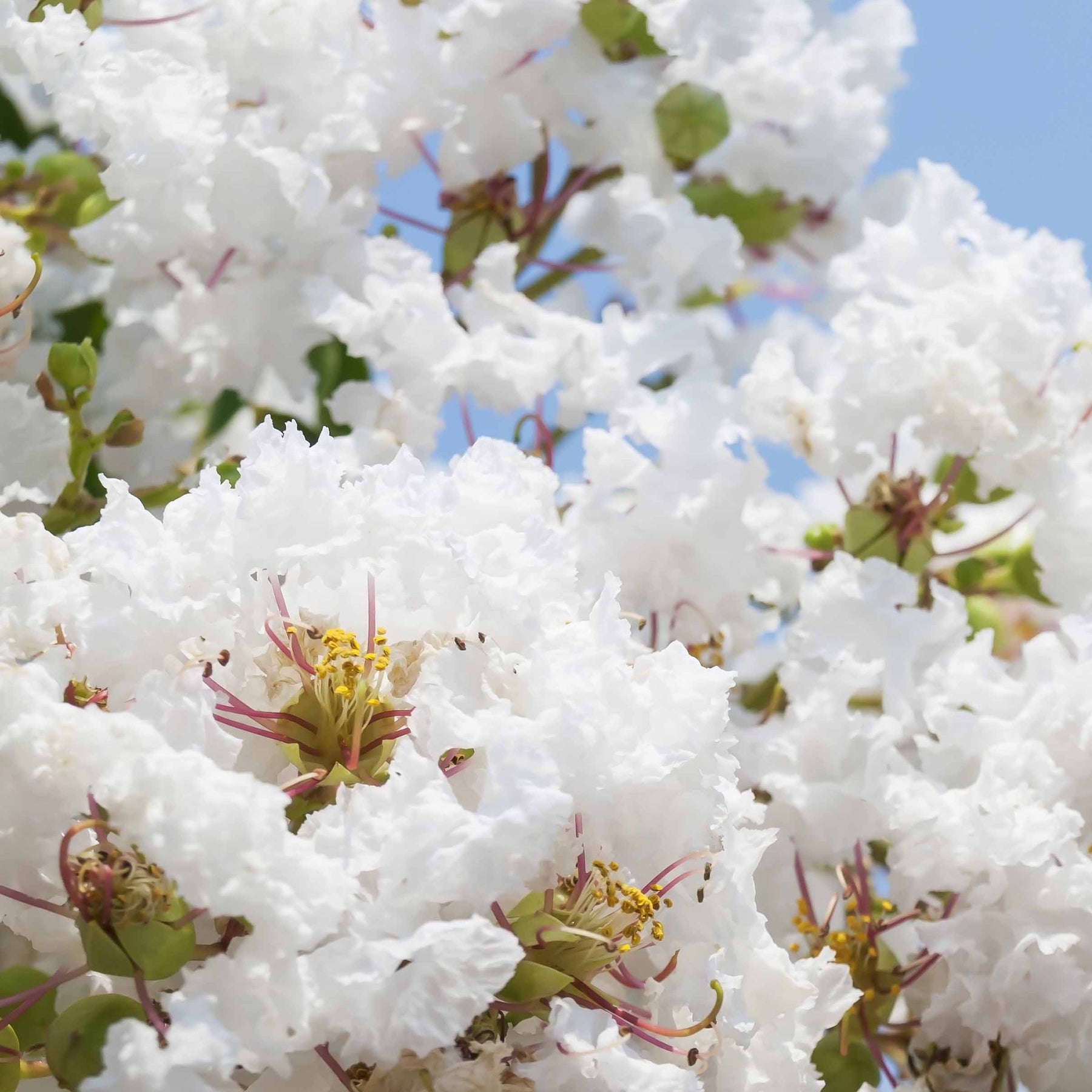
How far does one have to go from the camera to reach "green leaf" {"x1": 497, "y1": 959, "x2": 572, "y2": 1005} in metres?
0.66

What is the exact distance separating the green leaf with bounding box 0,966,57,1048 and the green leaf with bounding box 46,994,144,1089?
0.06 meters

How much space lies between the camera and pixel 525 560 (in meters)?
0.73

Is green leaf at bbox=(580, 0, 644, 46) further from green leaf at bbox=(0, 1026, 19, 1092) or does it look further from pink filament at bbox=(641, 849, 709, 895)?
green leaf at bbox=(0, 1026, 19, 1092)

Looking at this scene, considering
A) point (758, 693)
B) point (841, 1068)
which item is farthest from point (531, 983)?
point (758, 693)

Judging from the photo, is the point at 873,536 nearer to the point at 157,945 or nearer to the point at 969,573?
the point at 969,573

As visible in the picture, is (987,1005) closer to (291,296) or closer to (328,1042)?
(328,1042)

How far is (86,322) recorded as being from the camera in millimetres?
1188

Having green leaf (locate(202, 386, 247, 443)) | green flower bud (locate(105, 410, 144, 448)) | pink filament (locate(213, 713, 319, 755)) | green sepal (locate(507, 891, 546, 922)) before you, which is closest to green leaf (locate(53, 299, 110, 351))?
green leaf (locate(202, 386, 247, 443))

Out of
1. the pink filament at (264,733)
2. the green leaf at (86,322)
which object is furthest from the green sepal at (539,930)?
the green leaf at (86,322)

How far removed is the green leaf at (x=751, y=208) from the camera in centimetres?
134

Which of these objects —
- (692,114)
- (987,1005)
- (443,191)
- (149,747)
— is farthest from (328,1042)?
(692,114)

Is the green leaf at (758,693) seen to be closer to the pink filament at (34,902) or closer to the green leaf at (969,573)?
the green leaf at (969,573)

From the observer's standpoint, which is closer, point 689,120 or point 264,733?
point 264,733

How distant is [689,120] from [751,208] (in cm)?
17
